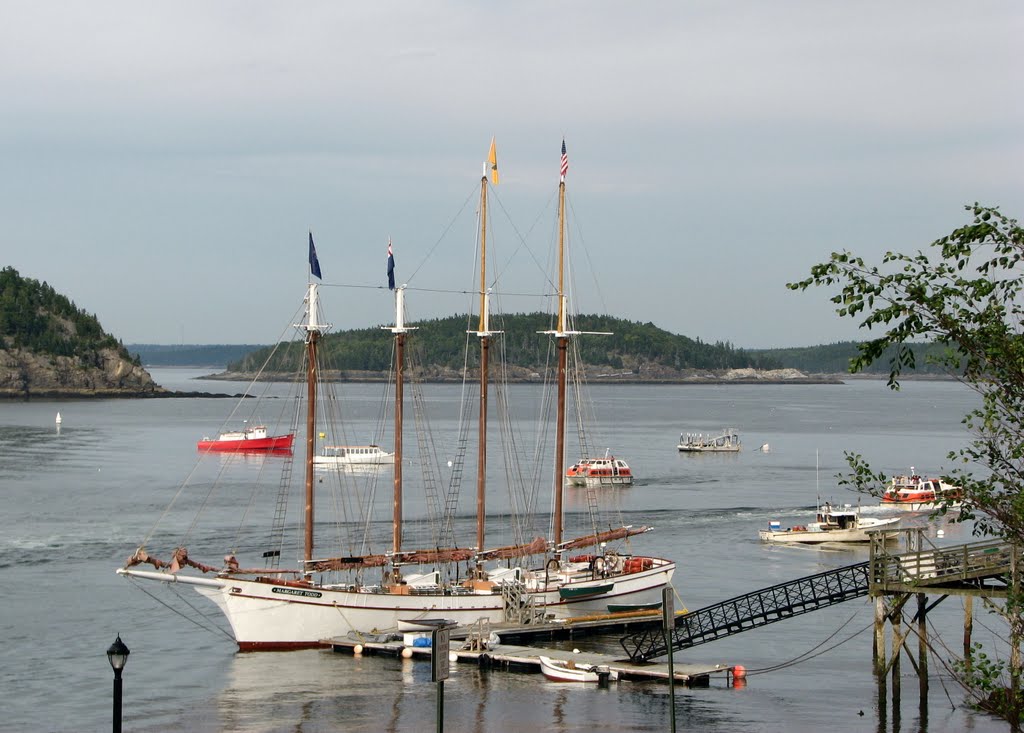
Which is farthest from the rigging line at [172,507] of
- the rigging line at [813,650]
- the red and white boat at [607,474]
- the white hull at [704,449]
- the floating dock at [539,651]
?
the white hull at [704,449]

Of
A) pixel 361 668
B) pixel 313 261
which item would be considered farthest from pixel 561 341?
pixel 361 668

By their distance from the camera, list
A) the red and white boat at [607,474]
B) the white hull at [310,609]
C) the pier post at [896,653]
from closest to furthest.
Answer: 1. the pier post at [896,653]
2. the white hull at [310,609]
3. the red and white boat at [607,474]

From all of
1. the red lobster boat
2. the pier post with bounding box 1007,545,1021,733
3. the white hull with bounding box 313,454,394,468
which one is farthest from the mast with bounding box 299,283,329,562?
the red lobster boat

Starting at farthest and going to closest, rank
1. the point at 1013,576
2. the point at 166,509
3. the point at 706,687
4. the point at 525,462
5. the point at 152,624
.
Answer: the point at 525,462 → the point at 166,509 → the point at 152,624 → the point at 706,687 → the point at 1013,576

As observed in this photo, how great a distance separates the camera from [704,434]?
656 feet

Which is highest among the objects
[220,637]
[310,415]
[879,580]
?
[310,415]

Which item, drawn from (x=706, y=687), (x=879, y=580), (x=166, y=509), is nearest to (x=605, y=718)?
(x=706, y=687)

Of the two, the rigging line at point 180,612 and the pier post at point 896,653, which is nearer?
the pier post at point 896,653

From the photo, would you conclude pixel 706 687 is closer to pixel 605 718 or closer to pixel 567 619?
pixel 605 718

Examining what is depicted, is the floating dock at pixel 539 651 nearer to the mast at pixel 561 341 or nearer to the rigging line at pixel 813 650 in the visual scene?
the rigging line at pixel 813 650

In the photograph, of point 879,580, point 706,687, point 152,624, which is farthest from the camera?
point 152,624

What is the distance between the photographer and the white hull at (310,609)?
48656 mm

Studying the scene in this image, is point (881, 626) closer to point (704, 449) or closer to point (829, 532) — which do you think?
point (829, 532)

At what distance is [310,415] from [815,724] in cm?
2343
